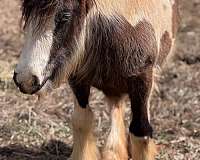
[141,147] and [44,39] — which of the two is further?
[141,147]

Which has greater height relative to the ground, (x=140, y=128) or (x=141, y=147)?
(x=140, y=128)

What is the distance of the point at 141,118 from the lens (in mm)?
3385

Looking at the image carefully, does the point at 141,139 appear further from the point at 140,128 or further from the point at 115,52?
the point at 115,52

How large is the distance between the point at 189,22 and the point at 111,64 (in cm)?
395

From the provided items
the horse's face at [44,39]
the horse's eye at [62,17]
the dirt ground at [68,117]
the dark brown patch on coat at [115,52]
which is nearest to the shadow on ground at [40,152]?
the dirt ground at [68,117]

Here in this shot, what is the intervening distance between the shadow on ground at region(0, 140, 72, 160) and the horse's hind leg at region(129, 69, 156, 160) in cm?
68

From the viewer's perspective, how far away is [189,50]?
5961 millimetres

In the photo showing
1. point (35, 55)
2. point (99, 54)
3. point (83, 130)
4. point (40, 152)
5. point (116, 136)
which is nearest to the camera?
point (35, 55)

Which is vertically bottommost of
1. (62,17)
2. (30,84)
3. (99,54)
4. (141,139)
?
(141,139)

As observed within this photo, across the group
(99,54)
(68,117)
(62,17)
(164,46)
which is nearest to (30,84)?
(62,17)

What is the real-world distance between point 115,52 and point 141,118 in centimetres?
52

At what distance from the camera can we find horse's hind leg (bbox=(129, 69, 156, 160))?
325cm

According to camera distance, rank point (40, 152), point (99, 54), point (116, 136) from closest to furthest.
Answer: point (99, 54) → point (116, 136) → point (40, 152)

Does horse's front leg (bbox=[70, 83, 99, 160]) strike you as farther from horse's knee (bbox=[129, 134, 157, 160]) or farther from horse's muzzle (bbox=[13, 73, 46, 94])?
horse's muzzle (bbox=[13, 73, 46, 94])
